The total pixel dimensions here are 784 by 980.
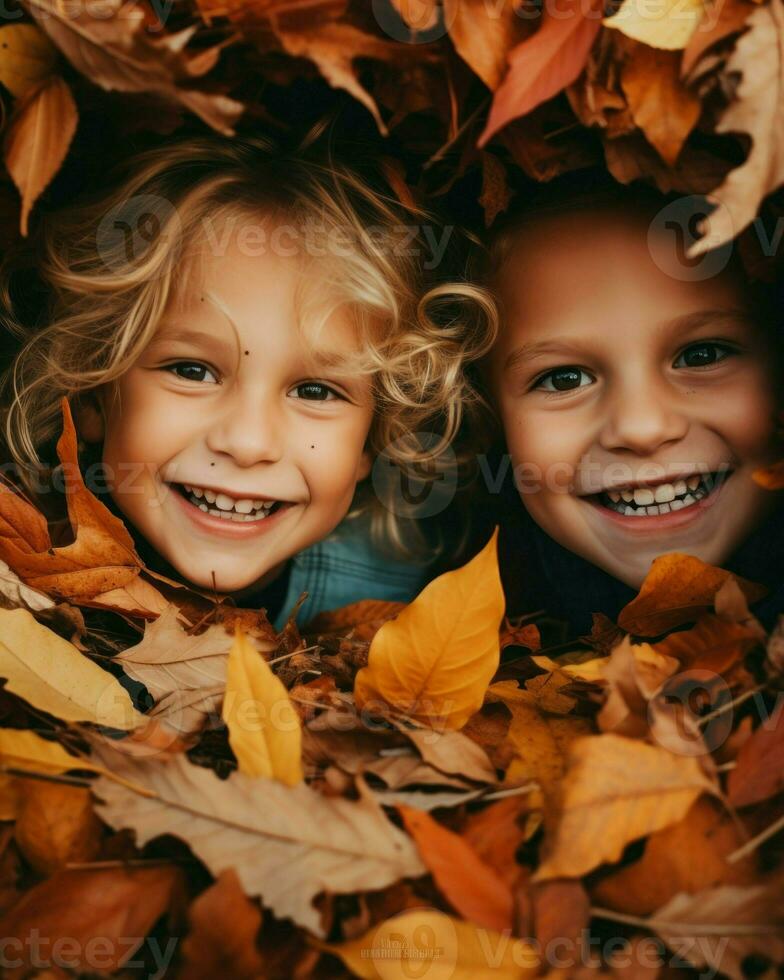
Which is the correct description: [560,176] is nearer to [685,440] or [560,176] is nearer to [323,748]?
[685,440]

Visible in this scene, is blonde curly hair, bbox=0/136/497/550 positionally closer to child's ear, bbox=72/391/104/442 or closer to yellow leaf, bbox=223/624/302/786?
child's ear, bbox=72/391/104/442

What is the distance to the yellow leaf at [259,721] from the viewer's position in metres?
0.78

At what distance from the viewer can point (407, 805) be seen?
31.0 inches

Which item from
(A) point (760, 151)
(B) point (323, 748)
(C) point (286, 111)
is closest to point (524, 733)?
(B) point (323, 748)

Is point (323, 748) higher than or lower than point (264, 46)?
lower

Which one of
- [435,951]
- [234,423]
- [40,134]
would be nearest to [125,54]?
[40,134]

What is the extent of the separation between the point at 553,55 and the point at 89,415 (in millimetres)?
857

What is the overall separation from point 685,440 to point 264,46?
0.70 meters

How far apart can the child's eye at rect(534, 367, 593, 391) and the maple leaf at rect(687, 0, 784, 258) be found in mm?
414

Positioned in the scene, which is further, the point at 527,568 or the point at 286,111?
the point at 527,568

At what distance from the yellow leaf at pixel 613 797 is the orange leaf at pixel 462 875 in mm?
38

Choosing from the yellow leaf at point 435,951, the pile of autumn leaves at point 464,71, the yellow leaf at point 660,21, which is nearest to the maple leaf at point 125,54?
the pile of autumn leaves at point 464,71

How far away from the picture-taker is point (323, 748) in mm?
876

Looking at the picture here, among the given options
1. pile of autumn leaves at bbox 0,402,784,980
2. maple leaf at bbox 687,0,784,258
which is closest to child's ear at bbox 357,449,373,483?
pile of autumn leaves at bbox 0,402,784,980
